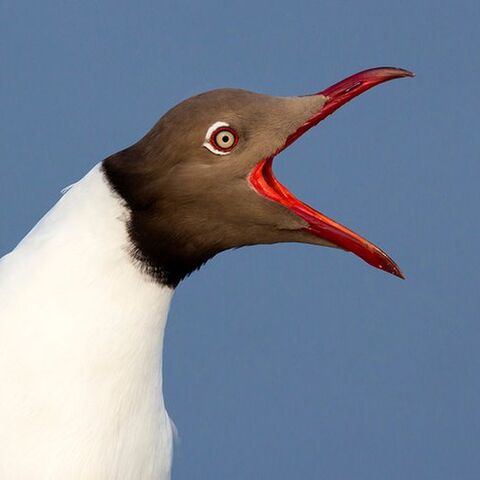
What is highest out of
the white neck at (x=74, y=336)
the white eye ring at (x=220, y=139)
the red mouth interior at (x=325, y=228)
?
the white eye ring at (x=220, y=139)

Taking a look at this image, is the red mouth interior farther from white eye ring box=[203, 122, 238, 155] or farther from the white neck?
the white neck

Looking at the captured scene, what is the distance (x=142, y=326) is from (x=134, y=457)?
306mm

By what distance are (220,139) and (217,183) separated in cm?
9

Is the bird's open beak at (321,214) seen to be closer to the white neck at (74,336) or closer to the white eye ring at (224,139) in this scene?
the white eye ring at (224,139)

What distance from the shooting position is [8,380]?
2.82 metres

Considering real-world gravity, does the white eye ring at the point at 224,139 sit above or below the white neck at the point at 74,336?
above

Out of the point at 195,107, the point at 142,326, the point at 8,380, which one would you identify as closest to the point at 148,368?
the point at 142,326

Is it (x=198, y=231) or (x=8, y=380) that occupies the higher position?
(x=198, y=231)

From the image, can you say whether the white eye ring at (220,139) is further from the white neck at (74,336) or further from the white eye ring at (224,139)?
the white neck at (74,336)

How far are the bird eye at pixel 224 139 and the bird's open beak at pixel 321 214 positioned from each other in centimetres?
7

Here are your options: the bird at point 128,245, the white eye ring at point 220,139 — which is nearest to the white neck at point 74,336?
the bird at point 128,245

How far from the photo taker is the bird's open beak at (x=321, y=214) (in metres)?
2.82

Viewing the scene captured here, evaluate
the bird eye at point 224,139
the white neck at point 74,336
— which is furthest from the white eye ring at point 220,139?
the white neck at point 74,336

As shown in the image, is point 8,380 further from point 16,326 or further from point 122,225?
point 122,225
